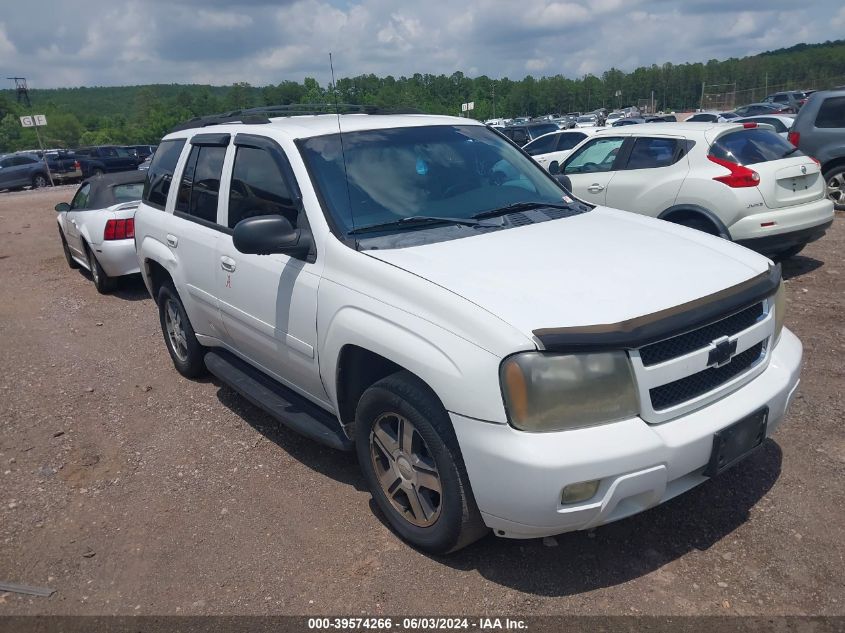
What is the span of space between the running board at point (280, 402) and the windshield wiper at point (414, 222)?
1.06m

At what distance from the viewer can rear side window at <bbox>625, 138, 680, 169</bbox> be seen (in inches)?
297

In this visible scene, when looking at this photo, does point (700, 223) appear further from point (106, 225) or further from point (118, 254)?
point (106, 225)

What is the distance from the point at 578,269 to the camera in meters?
2.97

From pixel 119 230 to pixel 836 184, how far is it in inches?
418

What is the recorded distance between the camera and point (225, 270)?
4.21 metres

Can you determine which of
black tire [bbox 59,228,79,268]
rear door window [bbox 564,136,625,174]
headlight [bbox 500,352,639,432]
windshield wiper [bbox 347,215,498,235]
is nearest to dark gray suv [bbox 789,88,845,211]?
rear door window [bbox 564,136,625,174]

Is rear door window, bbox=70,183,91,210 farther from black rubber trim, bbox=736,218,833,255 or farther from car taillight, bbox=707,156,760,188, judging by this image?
black rubber trim, bbox=736,218,833,255

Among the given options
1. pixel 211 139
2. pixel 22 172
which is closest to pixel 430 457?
pixel 211 139

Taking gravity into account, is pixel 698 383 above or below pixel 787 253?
above

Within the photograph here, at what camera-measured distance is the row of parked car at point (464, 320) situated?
2.52 metres

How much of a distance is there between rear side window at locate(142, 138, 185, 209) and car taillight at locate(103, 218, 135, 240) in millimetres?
3158

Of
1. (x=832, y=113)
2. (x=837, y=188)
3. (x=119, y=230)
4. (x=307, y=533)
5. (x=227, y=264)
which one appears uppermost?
(x=832, y=113)

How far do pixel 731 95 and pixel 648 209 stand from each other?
63378 mm

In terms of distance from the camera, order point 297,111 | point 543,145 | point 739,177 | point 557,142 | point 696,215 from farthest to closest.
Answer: point 543,145 → point 557,142 → point 696,215 → point 739,177 → point 297,111
